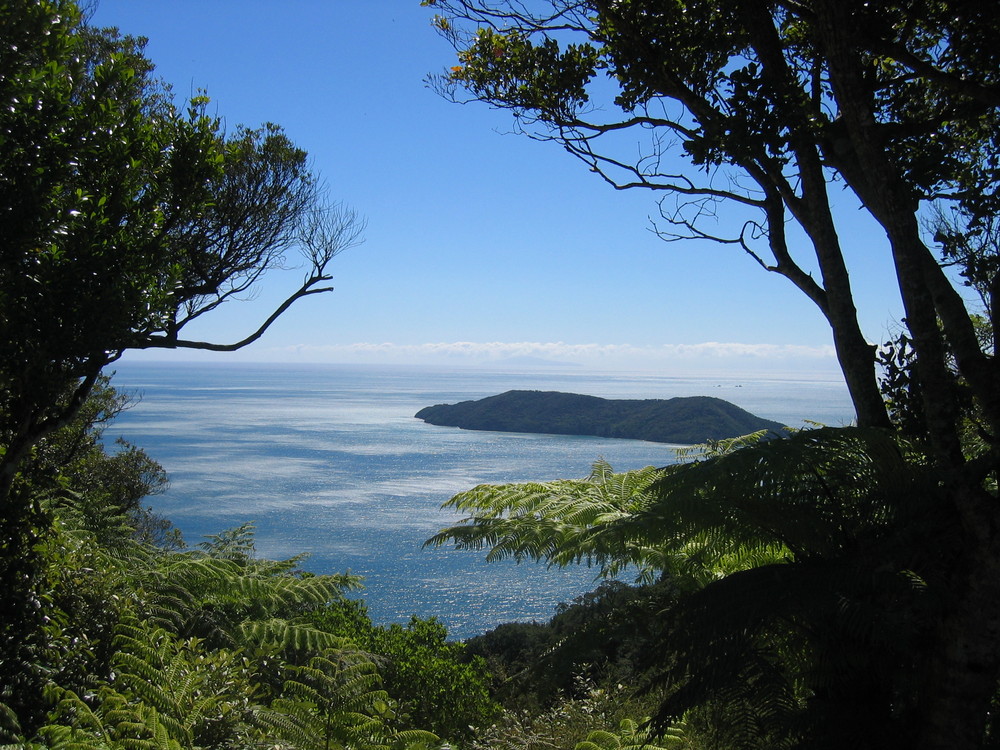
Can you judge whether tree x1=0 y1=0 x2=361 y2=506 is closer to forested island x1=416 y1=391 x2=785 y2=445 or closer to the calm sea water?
the calm sea water

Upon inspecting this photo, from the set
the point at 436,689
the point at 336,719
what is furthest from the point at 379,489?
the point at 336,719

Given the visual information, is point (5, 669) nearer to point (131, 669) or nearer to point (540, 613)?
point (131, 669)

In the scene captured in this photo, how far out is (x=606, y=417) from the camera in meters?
29.7

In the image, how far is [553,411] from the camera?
3288 centimetres

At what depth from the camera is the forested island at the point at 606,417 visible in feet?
63.5

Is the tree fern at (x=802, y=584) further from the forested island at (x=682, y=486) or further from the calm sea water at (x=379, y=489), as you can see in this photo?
the calm sea water at (x=379, y=489)

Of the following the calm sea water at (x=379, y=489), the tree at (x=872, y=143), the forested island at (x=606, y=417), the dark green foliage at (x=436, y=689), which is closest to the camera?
the tree at (x=872, y=143)

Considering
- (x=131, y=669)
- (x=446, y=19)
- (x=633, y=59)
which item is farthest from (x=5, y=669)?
(x=446, y=19)

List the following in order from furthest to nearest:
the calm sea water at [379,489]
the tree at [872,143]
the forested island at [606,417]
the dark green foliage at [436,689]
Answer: the forested island at [606,417] → the calm sea water at [379,489] → the dark green foliage at [436,689] → the tree at [872,143]

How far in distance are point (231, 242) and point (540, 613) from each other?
859cm

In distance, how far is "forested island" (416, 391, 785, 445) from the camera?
63.5 ft

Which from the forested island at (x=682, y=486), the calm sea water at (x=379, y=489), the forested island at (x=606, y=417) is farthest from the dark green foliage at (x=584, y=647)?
the forested island at (x=606, y=417)

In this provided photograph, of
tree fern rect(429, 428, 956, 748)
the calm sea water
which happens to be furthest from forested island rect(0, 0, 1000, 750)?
the calm sea water

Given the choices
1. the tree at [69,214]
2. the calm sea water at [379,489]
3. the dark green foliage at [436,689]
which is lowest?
the calm sea water at [379,489]
